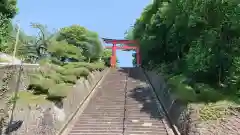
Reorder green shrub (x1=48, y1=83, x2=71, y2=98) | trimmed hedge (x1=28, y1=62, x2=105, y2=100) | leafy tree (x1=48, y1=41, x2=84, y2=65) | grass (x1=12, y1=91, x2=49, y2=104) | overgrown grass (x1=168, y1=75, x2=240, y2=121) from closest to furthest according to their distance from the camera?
1. overgrown grass (x1=168, y1=75, x2=240, y2=121)
2. grass (x1=12, y1=91, x2=49, y2=104)
3. green shrub (x1=48, y1=83, x2=71, y2=98)
4. trimmed hedge (x1=28, y1=62, x2=105, y2=100)
5. leafy tree (x1=48, y1=41, x2=84, y2=65)

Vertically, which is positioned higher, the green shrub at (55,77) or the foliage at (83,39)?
the foliage at (83,39)

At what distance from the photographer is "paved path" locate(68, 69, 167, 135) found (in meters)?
12.6

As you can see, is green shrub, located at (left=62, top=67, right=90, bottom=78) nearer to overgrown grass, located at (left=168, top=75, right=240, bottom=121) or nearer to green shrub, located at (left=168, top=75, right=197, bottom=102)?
green shrub, located at (left=168, top=75, right=197, bottom=102)

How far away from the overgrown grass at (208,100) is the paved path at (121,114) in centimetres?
154

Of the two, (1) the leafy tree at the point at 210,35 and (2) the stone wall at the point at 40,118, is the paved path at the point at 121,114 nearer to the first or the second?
(2) the stone wall at the point at 40,118

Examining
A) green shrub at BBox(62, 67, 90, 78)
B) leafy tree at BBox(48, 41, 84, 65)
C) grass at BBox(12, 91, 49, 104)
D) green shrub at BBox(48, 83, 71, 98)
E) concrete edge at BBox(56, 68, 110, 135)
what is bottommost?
concrete edge at BBox(56, 68, 110, 135)

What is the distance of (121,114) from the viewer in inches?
566

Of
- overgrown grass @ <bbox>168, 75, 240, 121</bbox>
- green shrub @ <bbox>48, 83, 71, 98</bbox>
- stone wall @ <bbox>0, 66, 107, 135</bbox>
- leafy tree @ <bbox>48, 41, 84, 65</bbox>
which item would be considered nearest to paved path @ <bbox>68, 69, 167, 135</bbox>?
stone wall @ <bbox>0, 66, 107, 135</bbox>

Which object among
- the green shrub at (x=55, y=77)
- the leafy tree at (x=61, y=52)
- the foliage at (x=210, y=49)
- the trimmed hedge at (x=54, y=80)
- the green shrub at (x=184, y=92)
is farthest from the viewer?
the leafy tree at (x=61, y=52)

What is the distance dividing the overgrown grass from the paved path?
5.04 ft

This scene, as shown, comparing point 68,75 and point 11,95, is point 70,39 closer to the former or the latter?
point 68,75

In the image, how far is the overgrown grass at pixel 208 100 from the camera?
10.8 metres

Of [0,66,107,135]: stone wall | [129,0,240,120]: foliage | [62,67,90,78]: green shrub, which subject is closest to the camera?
[0,66,107,135]: stone wall

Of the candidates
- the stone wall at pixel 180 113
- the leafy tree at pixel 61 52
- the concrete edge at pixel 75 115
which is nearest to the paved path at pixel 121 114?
the concrete edge at pixel 75 115
